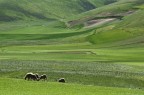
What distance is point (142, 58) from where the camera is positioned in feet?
293

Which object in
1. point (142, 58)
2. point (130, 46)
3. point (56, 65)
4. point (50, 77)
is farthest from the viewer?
point (130, 46)

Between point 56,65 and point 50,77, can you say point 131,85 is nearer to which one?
point 50,77

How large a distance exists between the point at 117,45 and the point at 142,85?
222ft

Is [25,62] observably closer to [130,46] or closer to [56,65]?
[56,65]

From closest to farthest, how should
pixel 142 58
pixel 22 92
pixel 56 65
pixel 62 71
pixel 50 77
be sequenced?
pixel 22 92 < pixel 50 77 < pixel 62 71 < pixel 56 65 < pixel 142 58

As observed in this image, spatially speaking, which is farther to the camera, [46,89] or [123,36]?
[123,36]

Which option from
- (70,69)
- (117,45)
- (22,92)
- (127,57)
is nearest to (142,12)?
(117,45)

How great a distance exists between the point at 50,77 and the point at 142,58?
3286 cm

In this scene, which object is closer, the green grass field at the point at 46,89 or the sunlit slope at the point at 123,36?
the green grass field at the point at 46,89

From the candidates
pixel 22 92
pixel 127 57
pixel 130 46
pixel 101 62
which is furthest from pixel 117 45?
pixel 22 92

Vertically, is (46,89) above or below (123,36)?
below

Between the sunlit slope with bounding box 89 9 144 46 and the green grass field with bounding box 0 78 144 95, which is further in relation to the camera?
the sunlit slope with bounding box 89 9 144 46

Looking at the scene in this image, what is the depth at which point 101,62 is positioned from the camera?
8062cm

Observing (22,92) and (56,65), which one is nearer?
(22,92)
